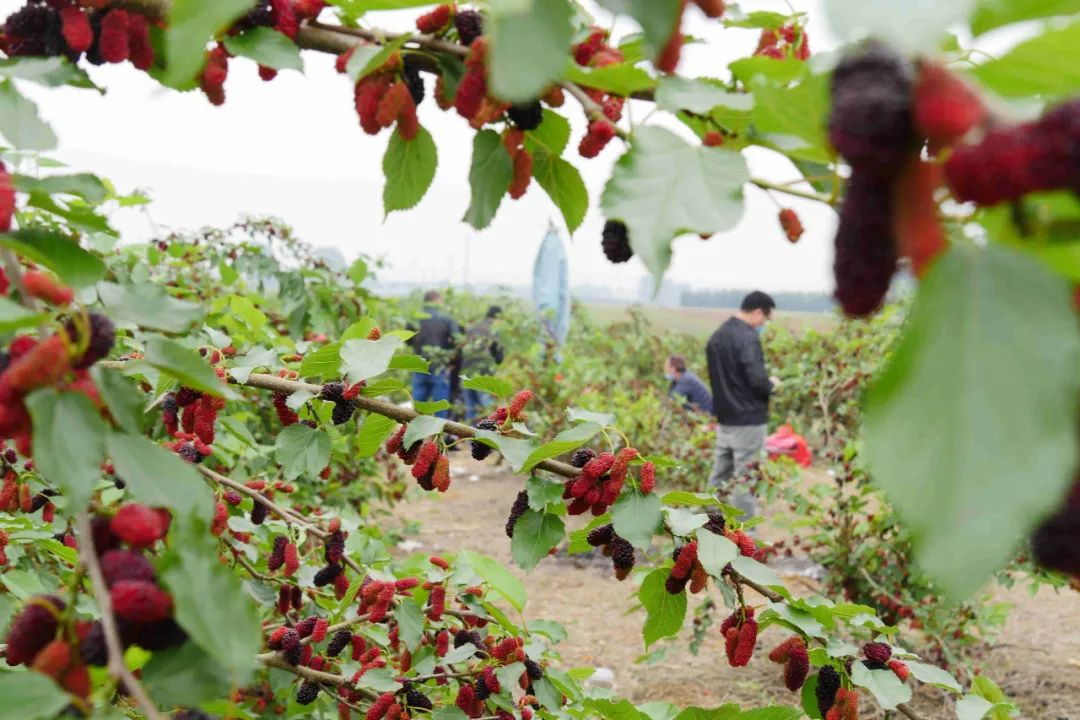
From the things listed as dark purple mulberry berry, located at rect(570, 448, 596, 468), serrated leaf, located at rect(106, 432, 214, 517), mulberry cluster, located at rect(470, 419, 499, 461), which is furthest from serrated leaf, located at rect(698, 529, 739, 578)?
serrated leaf, located at rect(106, 432, 214, 517)

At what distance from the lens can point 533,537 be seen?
3.51 ft

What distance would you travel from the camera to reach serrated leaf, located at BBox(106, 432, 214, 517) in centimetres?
46

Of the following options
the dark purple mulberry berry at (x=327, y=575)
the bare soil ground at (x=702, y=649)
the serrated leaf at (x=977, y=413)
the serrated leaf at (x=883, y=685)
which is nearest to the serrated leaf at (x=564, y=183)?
the serrated leaf at (x=977, y=413)

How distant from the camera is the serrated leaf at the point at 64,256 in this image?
1.71 feet

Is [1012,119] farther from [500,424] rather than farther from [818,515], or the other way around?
[818,515]

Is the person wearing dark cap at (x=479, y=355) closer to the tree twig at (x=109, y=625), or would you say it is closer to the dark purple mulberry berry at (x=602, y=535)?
the dark purple mulberry berry at (x=602, y=535)

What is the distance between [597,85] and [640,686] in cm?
330

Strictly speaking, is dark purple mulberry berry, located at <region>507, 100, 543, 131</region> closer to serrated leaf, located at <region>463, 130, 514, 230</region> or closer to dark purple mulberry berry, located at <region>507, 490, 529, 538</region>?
serrated leaf, located at <region>463, 130, 514, 230</region>

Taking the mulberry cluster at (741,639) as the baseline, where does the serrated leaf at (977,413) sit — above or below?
above

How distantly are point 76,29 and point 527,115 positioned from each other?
39 cm

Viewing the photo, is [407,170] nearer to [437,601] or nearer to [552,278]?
[437,601]

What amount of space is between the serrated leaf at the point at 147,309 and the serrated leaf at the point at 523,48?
0.98ft

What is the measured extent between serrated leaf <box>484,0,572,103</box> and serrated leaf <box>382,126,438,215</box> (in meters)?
Answer: 0.46

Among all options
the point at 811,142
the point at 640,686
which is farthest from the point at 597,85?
the point at 640,686
